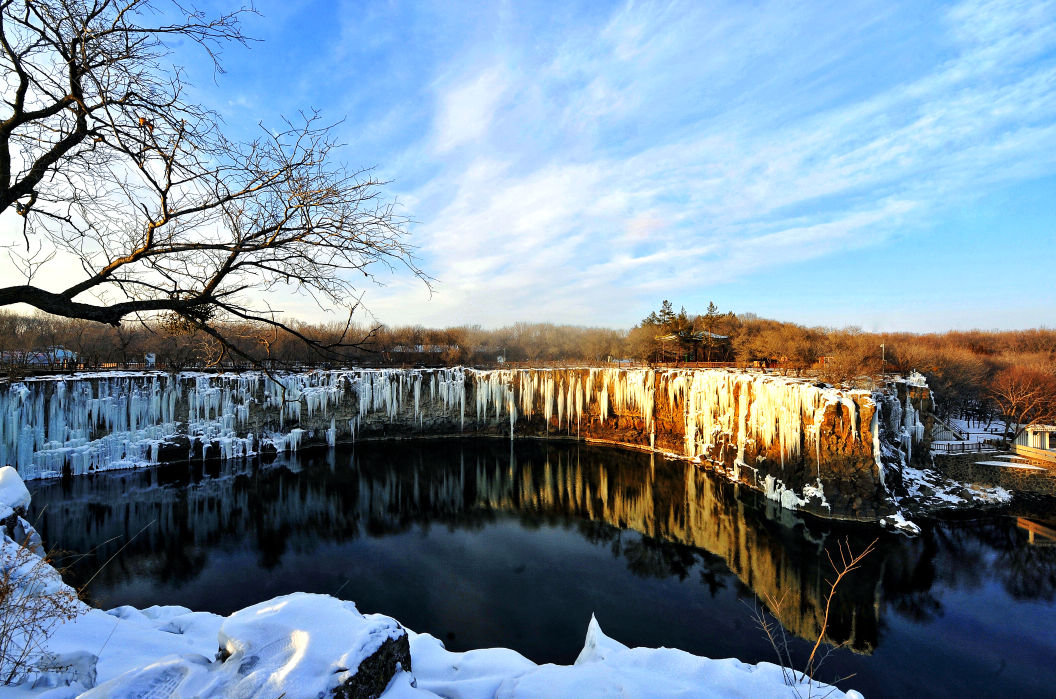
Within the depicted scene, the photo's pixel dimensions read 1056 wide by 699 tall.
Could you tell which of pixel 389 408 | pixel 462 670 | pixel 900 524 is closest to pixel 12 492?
pixel 462 670

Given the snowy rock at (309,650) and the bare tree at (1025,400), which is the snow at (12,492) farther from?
the bare tree at (1025,400)

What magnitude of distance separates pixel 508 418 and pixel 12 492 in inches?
778

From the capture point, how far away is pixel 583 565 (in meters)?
9.53

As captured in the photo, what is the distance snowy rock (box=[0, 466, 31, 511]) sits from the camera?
14.6ft

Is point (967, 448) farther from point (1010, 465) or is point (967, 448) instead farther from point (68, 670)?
point (68, 670)

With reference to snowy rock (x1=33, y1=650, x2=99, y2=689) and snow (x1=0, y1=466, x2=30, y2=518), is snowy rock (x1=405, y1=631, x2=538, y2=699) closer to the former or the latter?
snowy rock (x1=33, y1=650, x2=99, y2=689)

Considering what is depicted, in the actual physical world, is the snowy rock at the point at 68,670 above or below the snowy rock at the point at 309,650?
below

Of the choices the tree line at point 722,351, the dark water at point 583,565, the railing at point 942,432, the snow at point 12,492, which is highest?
the tree line at point 722,351

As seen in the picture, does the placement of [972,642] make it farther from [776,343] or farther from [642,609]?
[776,343]

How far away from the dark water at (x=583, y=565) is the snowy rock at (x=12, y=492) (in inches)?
154

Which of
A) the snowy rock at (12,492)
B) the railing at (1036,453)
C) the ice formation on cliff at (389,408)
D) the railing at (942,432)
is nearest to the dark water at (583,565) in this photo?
the ice formation on cliff at (389,408)

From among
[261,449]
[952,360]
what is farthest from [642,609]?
[952,360]

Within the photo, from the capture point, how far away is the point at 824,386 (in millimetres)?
12977

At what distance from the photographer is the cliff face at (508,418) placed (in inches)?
484
